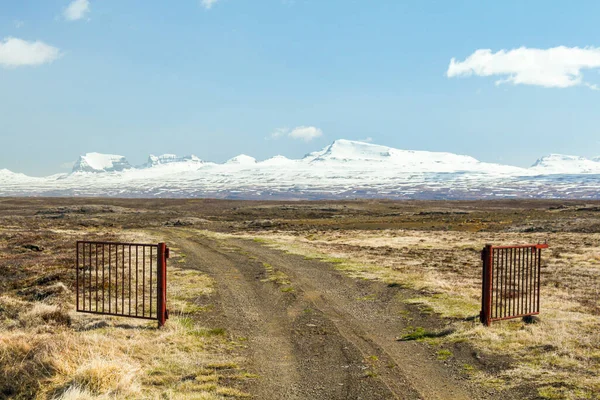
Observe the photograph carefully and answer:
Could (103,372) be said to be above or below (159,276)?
below

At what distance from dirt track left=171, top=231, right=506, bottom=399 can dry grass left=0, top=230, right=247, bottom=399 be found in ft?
2.54

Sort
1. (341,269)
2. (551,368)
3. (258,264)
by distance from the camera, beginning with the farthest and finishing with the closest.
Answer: (258,264)
(341,269)
(551,368)

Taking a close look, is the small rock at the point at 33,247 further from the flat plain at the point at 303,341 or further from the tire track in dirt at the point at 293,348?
the tire track in dirt at the point at 293,348

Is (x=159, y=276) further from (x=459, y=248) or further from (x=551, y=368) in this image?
(x=459, y=248)

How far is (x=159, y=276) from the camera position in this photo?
530 inches

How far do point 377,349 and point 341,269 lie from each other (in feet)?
40.8

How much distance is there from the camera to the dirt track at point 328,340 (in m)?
9.23

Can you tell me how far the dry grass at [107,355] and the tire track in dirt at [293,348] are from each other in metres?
0.62

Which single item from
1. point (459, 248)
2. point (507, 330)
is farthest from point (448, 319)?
point (459, 248)

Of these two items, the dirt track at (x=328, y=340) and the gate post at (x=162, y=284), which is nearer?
the dirt track at (x=328, y=340)

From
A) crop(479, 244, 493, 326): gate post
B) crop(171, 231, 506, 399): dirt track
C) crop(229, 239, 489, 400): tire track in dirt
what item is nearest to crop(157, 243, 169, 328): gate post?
crop(171, 231, 506, 399): dirt track

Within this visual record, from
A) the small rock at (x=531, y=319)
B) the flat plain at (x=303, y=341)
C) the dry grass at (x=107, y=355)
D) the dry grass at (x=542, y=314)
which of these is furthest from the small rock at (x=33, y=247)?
the small rock at (x=531, y=319)

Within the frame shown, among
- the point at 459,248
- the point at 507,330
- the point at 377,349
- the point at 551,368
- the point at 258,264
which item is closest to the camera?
the point at 551,368

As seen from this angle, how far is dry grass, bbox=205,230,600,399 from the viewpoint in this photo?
964 cm
